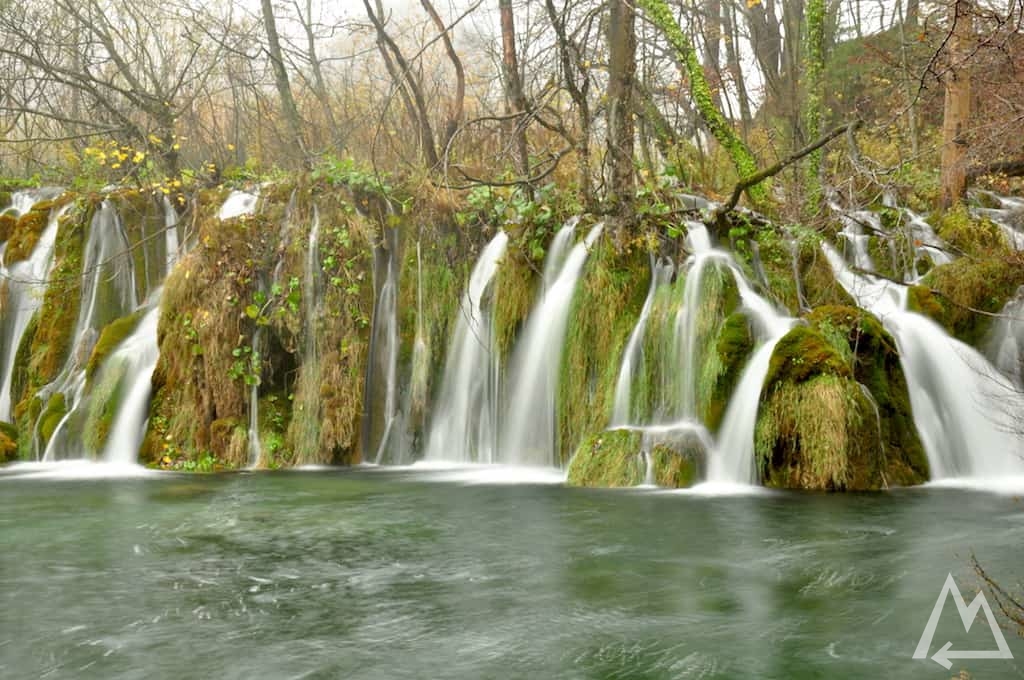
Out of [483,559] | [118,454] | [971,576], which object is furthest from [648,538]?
[118,454]

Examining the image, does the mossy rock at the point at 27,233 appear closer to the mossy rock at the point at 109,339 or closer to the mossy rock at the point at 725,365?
the mossy rock at the point at 109,339

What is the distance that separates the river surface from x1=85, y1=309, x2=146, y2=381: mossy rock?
3631mm

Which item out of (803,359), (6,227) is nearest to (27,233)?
(6,227)

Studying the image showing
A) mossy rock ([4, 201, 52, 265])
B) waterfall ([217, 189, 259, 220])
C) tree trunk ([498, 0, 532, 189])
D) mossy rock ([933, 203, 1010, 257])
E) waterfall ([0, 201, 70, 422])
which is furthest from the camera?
mossy rock ([4, 201, 52, 265])

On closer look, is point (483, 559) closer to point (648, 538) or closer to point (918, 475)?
point (648, 538)

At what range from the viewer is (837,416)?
7.89m

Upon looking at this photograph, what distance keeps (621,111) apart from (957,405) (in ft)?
15.4

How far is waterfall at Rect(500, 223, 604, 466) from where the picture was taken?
10.2 m

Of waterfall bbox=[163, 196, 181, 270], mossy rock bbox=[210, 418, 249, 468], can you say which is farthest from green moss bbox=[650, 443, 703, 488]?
waterfall bbox=[163, 196, 181, 270]

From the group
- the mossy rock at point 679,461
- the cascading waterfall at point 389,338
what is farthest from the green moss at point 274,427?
the mossy rock at point 679,461

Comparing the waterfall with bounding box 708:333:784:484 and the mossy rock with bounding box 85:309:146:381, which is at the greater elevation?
the mossy rock with bounding box 85:309:146:381

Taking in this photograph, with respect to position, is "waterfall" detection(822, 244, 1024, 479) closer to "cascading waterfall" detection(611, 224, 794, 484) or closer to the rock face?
the rock face

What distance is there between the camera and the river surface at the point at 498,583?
4.05m

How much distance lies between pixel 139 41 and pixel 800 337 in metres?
14.0
